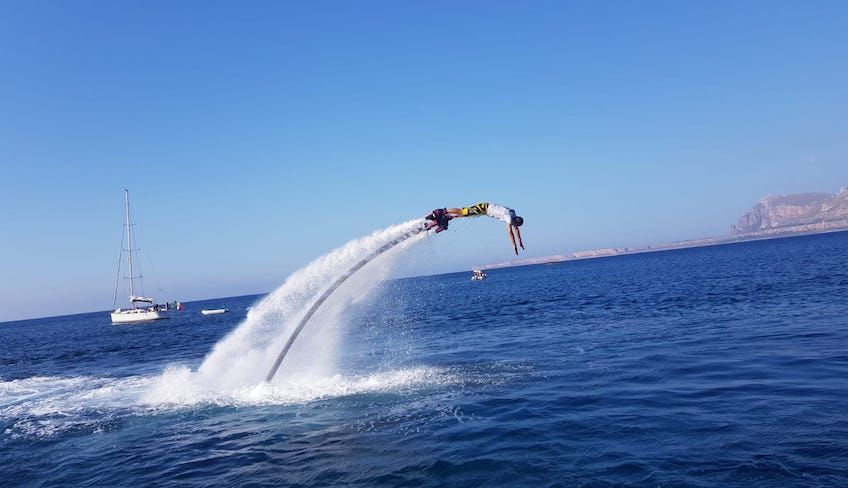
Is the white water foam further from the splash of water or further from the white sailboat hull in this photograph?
the white sailboat hull

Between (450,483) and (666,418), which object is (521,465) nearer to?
(450,483)

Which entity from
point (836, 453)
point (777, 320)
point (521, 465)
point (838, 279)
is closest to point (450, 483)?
point (521, 465)

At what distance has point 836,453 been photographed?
11086mm

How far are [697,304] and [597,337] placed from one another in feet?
56.1

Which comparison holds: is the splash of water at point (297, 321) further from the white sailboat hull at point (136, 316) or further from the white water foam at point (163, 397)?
the white sailboat hull at point (136, 316)

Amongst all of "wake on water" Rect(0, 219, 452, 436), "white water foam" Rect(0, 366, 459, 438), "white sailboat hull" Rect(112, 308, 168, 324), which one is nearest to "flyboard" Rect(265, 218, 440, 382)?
"wake on water" Rect(0, 219, 452, 436)

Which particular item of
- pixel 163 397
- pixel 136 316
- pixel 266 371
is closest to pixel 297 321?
pixel 266 371

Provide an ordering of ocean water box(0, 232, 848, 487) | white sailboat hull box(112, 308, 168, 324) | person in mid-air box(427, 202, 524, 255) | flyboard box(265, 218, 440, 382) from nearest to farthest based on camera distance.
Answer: ocean water box(0, 232, 848, 487) → person in mid-air box(427, 202, 524, 255) → flyboard box(265, 218, 440, 382) → white sailboat hull box(112, 308, 168, 324)

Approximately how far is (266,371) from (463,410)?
12.1 m

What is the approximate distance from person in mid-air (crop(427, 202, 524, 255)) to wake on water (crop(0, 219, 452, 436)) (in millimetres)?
1100

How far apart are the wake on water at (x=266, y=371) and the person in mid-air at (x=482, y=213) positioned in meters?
1.10

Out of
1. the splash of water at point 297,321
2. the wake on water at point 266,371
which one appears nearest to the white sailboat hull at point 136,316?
the wake on water at point 266,371

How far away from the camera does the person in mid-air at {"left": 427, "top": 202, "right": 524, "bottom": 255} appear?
54.9 feet

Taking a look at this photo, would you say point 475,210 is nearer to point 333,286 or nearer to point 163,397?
point 333,286
